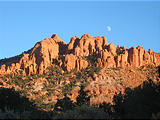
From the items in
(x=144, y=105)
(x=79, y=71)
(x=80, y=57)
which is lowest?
(x=144, y=105)

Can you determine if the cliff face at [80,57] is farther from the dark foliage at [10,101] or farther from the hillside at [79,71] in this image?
the dark foliage at [10,101]

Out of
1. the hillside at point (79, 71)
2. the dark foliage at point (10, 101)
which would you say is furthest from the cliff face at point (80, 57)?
the dark foliage at point (10, 101)

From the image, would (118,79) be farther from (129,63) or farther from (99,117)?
(99,117)

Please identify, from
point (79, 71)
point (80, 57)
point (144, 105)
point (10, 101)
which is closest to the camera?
point (144, 105)

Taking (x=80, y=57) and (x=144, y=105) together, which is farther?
(x=80, y=57)

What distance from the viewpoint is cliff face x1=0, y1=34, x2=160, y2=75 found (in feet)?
346

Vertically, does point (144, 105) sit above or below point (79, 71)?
below

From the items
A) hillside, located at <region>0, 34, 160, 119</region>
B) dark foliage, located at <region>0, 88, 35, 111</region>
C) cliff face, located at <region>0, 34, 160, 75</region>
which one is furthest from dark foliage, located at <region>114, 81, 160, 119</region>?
cliff face, located at <region>0, 34, 160, 75</region>

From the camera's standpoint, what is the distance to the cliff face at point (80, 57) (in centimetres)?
10539

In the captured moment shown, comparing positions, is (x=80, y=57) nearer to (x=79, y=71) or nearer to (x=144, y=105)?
(x=79, y=71)

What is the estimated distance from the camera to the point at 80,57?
111m

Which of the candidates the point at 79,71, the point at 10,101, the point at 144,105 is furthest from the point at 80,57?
the point at 144,105

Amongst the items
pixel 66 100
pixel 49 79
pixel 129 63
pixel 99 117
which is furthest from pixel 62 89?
pixel 99 117

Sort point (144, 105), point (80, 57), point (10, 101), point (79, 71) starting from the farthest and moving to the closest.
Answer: point (80, 57) < point (79, 71) < point (10, 101) < point (144, 105)
